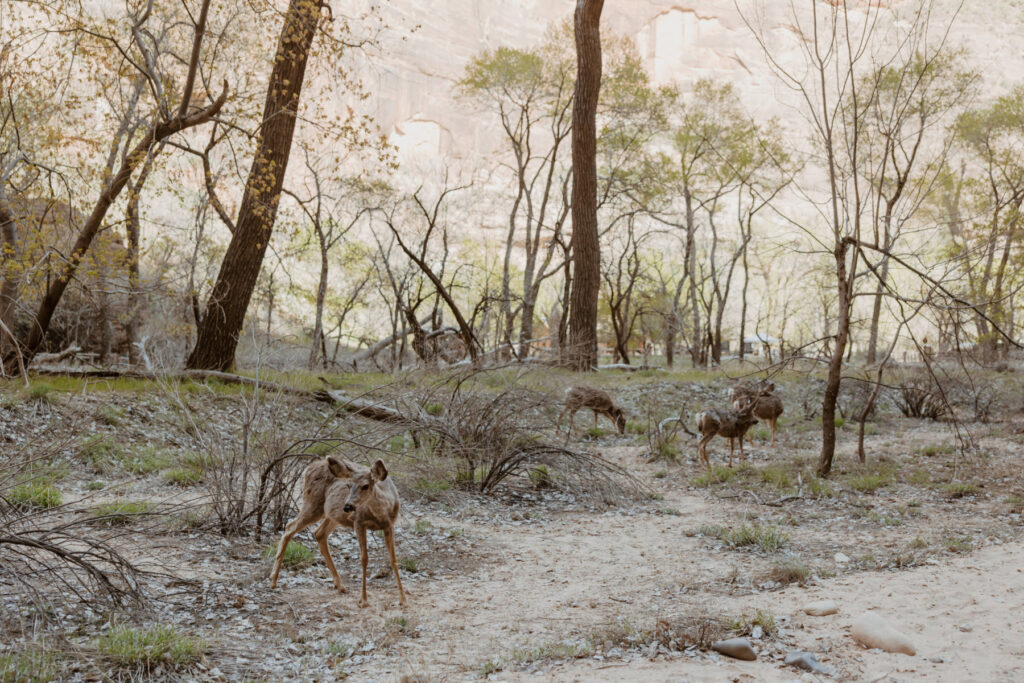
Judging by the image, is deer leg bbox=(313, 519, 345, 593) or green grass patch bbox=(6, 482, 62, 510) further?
green grass patch bbox=(6, 482, 62, 510)

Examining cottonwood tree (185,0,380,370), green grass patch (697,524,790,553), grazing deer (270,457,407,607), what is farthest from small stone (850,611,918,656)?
cottonwood tree (185,0,380,370)

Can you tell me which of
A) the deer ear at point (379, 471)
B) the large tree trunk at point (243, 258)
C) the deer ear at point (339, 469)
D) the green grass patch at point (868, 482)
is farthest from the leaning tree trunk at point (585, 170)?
the deer ear at point (379, 471)

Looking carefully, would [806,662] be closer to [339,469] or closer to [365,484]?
[365,484]

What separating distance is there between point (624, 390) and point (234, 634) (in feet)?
41.1

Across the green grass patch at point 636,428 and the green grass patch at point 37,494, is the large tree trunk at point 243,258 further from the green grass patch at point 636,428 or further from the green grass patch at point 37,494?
the green grass patch at point 636,428

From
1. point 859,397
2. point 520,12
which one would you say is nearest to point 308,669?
point 859,397

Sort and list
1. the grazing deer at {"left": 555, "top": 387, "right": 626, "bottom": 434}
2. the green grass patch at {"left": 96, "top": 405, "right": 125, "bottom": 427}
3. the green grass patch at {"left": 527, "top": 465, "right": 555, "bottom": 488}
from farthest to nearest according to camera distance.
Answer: the grazing deer at {"left": 555, "top": 387, "right": 626, "bottom": 434} < the green grass patch at {"left": 96, "top": 405, "right": 125, "bottom": 427} < the green grass patch at {"left": 527, "top": 465, "right": 555, "bottom": 488}

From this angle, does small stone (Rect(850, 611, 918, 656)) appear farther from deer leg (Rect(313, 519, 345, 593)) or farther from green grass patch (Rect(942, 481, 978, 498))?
green grass patch (Rect(942, 481, 978, 498))

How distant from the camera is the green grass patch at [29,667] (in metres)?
3.83

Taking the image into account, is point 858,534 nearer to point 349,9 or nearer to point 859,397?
point 859,397

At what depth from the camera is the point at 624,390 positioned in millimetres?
16688

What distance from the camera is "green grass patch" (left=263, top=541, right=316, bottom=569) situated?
6180mm

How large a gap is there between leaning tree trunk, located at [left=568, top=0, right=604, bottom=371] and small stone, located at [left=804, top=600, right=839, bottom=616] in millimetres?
12734

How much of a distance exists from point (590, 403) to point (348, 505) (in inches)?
335
